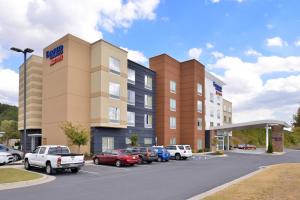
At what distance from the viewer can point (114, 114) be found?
129ft

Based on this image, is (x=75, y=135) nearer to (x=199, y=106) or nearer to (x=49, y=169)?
(x=49, y=169)

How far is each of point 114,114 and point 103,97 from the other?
291cm

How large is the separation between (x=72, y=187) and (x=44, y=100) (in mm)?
26503

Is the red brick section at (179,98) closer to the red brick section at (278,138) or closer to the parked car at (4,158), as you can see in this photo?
the red brick section at (278,138)

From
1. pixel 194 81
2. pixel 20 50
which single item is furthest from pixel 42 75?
pixel 194 81

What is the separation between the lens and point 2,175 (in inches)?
717

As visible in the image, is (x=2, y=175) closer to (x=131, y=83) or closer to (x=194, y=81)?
(x=131, y=83)

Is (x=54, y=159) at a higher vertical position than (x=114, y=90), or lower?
lower

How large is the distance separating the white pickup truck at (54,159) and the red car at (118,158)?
5.55 meters

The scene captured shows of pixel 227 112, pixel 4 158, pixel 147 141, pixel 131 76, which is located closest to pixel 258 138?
pixel 227 112

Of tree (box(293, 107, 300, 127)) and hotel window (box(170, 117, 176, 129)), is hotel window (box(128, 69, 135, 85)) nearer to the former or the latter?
hotel window (box(170, 117, 176, 129))

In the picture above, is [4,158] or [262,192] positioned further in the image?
[4,158]

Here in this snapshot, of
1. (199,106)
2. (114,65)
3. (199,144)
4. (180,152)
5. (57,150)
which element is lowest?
(199,144)

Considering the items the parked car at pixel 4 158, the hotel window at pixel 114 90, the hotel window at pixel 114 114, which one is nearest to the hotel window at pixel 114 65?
the hotel window at pixel 114 90
